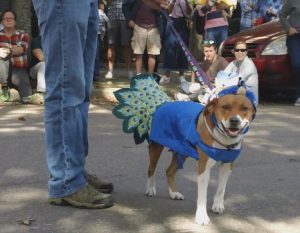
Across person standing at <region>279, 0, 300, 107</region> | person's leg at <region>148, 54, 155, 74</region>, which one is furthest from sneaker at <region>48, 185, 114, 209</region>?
person's leg at <region>148, 54, 155, 74</region>

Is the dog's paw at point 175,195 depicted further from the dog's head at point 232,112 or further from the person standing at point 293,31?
the person standing at point 293,31

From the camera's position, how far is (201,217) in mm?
Result: 3859

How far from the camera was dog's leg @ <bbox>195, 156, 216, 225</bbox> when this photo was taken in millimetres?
3855

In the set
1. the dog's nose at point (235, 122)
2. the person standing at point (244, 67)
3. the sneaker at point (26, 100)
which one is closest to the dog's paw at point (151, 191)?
the dog's nose at point (235, 122)

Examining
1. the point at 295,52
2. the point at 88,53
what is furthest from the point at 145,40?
the point at 88,53

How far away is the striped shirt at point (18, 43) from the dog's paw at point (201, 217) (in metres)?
5.96

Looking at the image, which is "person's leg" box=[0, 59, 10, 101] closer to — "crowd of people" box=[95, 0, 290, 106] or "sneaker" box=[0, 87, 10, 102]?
"sneaker" box=[0, 87, 10, 102]

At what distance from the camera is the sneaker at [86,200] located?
400cm

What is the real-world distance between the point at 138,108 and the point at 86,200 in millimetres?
758

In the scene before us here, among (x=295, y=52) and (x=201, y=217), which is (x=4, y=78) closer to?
(x=295, y=52)

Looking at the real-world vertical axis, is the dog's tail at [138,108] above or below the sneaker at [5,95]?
above

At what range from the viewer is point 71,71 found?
3812mm

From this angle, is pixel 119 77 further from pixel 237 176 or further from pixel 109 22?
pixel 237 176

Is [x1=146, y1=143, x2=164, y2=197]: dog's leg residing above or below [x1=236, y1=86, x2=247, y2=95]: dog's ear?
below
